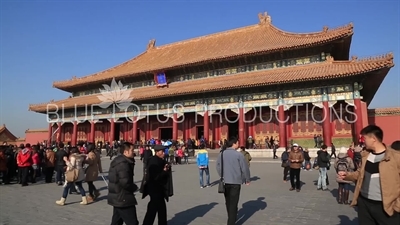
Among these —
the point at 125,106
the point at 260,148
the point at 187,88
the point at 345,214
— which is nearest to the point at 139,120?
the point at 125,106

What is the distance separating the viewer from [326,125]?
20875 mm

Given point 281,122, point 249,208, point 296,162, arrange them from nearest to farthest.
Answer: point 249,208 → point 296,162 → point 281,122

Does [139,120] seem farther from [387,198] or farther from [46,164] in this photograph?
[387,198]

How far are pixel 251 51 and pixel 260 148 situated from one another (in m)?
7.42

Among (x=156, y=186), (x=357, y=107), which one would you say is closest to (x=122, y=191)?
(x=156, y=186)

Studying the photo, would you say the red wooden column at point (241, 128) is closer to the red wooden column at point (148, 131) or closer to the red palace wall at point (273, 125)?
the red palace wall at point (273, 125)

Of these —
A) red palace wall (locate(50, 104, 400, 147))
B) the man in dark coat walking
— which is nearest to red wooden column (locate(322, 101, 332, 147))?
red palace wall (locate(50, 104, 400, 147))

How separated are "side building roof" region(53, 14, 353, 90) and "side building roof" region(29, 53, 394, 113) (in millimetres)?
1637

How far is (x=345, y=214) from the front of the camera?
248 inches

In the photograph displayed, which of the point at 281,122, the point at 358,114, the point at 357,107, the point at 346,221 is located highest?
the point at 357,107

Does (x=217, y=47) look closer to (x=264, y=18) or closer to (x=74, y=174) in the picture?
(x=264, y=18)

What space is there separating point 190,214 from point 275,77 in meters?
17.0

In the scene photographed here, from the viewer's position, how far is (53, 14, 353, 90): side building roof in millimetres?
22663

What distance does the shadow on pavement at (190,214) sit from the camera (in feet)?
19.4
